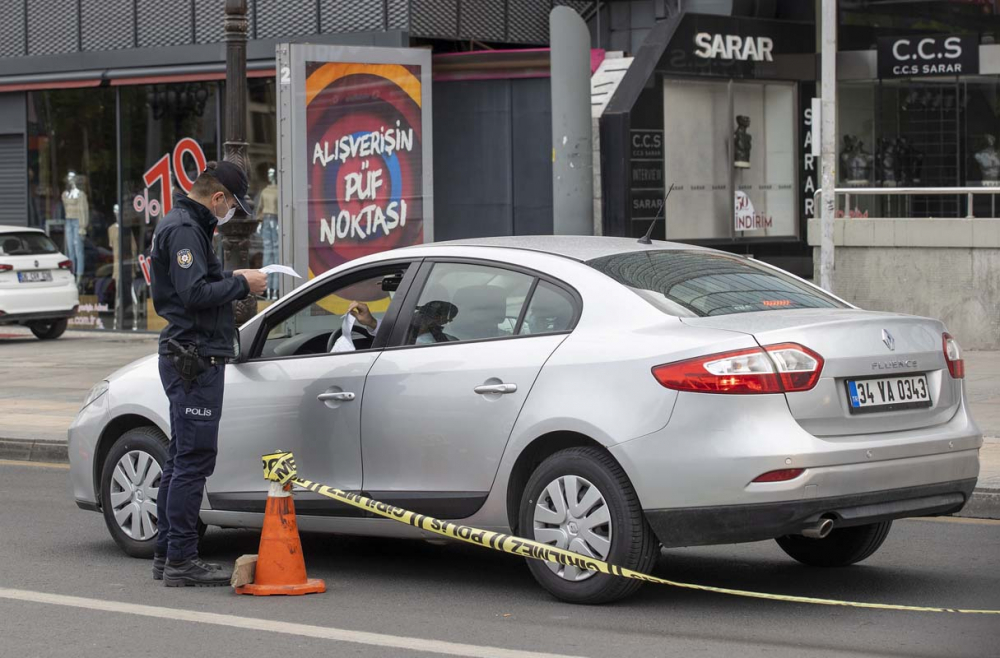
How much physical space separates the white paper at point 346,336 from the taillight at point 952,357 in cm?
273

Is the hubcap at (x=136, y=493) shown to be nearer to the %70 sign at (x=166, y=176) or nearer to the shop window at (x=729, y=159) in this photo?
the shop window at (x=729, y=159)

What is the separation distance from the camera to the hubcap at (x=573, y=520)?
636 cm

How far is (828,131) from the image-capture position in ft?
47.1

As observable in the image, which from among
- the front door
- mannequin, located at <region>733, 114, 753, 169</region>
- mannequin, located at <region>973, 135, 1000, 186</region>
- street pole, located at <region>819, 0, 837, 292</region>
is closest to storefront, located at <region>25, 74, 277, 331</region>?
mannequin, located at <region>733, 114, 753, 169</region>

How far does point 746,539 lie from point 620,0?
17.5 metres

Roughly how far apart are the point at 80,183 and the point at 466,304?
17.5 m

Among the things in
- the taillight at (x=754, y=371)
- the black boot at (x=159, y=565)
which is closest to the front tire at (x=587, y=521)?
the taillight at (x=754, y=371)

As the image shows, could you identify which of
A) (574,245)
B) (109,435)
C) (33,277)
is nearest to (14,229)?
(33,277)

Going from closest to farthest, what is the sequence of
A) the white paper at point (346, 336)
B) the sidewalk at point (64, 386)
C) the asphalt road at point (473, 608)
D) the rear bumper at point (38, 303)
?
the asphalt road at point (473, 608) < the white paper at point (346, 336) < the sidewalk at point (64, 386) < the rear bumper at point (38, 303)

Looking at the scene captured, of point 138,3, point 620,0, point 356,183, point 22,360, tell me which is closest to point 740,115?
point 620,0

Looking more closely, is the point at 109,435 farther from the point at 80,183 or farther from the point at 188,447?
the point at 80,183

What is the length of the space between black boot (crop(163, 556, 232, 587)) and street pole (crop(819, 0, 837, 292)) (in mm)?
8470

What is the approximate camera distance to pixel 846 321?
6387 millimetres

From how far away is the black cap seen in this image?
7.18m
